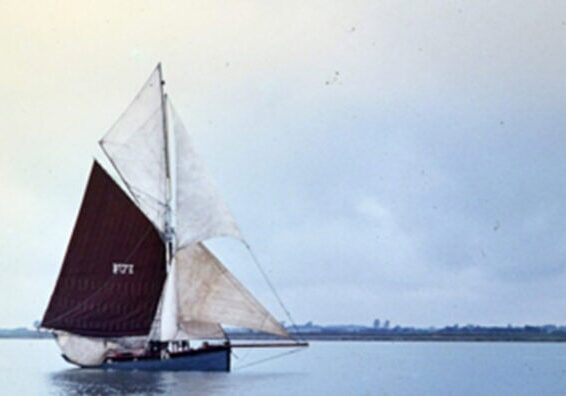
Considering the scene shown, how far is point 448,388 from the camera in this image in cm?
5306

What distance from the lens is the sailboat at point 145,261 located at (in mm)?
52969

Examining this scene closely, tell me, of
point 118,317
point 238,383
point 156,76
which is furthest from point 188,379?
point 156,76

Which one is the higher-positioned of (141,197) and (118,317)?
(141,197)

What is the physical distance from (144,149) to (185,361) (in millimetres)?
11109

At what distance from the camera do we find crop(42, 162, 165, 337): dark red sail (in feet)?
180

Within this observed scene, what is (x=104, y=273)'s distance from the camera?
181 ft

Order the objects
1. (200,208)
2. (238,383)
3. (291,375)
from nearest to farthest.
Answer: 1. (238,383)
2. (200,208)
3. (291,375)

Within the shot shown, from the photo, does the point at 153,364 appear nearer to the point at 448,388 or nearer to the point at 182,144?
the point at 182,144

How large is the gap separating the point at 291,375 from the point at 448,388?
1085 cm

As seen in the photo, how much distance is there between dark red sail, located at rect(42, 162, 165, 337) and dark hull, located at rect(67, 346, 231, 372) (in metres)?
1.44

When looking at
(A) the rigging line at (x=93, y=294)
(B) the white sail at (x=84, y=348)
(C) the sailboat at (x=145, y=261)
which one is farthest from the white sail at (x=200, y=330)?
(B) the white sail at (x=84, y=348)

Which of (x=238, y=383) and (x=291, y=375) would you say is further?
(x=291, y=375)

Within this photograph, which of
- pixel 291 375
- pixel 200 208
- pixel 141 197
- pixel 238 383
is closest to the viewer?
pixel 238 383

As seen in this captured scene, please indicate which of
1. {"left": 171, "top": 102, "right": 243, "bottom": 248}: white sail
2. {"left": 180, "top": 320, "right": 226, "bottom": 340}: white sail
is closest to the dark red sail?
{"left": 180, "top": 320, "right": 226, "bottom": 340}: white sail
